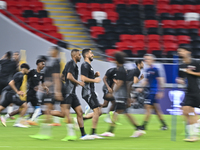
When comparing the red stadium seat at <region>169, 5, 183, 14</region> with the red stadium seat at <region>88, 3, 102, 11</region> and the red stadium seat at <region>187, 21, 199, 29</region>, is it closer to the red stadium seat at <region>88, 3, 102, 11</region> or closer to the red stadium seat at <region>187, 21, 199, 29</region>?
the red stadium seat at <region>187, 21, 199, 29</region>

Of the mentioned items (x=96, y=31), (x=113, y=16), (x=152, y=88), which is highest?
(x=113, y=16)

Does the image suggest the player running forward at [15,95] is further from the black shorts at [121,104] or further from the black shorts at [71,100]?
the black shorts at [121,104]

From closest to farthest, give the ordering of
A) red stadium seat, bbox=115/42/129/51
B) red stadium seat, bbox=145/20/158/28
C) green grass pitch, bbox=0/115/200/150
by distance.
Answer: green grass pitch, bbox=0/115/200/150
red stadium seat, bbox=115/42/129/51
red stadium seat, bbox=145/20/158/28

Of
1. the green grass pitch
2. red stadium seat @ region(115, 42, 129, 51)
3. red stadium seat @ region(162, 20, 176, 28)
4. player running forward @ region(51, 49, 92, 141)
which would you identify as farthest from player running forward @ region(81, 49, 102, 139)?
red stadium seat @ region(162, 20, 176, 28)

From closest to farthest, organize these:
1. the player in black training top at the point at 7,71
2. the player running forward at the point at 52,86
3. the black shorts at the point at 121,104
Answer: the player running forward at the point at 52,86
the black shorts at the point at 121,104
the player in black training top at the point at 7,71

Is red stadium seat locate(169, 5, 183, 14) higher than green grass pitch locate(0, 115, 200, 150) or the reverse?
higher

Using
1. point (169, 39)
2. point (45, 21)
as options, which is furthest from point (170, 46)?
point (45, 21)

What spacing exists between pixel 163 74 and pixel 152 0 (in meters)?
7.28

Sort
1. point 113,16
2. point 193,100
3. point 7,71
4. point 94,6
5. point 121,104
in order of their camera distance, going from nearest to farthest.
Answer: point 193,100
point 121,104
point 7,71
point 113,16
point 94,6

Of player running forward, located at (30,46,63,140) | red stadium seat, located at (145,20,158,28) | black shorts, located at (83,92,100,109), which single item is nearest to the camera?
player running forward, located at (30,46,63,140)

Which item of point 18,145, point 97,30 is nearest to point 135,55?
point 97,30

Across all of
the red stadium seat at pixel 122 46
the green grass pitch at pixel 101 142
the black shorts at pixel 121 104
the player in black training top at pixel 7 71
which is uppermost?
the red stadium seat at pixel 122 46

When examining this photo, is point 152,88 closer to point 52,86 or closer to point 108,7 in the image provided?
point 52,86

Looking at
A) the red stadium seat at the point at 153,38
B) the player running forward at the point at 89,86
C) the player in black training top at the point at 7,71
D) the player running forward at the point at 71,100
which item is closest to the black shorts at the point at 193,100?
the player running forward at the point at 89,86
